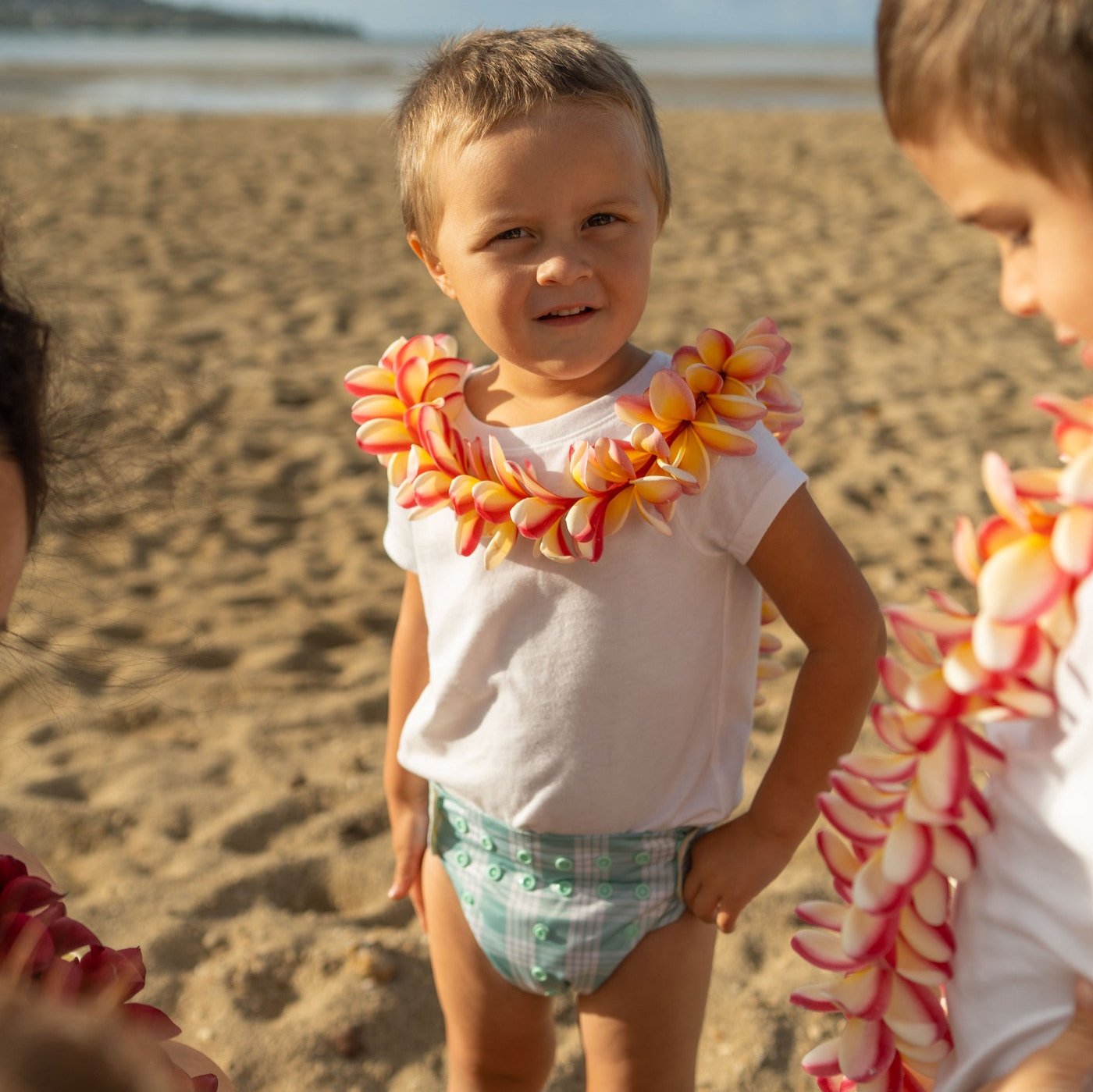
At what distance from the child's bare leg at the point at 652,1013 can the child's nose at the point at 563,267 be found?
3.01 feet

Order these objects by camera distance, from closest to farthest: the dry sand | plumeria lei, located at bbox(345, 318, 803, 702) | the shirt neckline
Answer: plumeria lei, located at bbox(345, 318, 803, 702) → the shirt neckline → the dry sand

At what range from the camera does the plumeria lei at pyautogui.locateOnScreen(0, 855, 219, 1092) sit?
1.32 meters

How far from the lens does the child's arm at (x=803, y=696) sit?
5.54ft

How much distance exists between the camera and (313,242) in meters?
8.65

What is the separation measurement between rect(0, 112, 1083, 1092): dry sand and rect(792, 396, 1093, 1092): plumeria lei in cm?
118

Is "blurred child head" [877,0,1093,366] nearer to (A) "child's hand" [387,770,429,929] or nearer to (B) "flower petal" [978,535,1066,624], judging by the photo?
(B) "flower petal" [978,535,1066,624]

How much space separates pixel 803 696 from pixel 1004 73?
900 millimetres

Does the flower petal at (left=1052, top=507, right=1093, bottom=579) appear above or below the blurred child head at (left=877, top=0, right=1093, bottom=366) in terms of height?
below


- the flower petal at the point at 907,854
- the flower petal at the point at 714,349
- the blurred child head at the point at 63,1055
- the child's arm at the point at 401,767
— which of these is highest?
the flower petal at the point at 714,349

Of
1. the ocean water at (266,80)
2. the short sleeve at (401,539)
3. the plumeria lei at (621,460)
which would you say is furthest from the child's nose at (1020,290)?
the ocean water at (266,80)

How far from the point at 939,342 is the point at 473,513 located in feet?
17.4

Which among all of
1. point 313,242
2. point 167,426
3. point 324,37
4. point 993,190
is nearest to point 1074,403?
point 993,190

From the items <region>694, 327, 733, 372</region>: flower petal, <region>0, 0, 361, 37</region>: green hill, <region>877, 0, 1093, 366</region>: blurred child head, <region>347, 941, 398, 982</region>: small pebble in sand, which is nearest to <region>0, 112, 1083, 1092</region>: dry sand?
<region>347, 941, 398, 982</region>: small pebble in sand

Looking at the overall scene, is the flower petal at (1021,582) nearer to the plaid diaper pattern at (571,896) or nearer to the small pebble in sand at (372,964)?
the plaid diaper pattern at (571,896)
